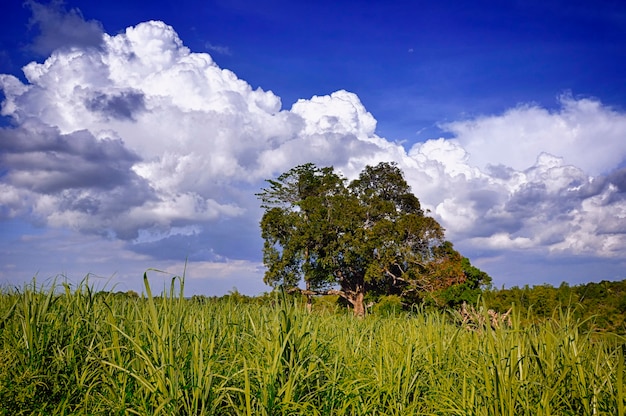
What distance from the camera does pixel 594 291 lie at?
399 inches

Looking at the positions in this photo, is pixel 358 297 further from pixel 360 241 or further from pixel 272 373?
pixel 272 373

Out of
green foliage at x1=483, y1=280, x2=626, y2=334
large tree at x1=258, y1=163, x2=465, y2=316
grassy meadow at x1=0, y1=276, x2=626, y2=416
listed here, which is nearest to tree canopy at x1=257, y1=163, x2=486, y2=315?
large tree at x1=258, y1=163, x2=465, y2=316

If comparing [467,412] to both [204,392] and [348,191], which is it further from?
[348,191]

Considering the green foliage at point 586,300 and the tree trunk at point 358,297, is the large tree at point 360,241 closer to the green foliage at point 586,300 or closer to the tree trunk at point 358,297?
the tree trunk at point 358,297

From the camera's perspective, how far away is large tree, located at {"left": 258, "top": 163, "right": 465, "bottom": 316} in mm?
18172

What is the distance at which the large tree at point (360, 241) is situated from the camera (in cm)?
1817

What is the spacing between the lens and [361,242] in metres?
18.5

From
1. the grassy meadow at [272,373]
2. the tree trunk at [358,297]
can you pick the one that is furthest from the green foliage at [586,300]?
the tree trunk at [358,297]

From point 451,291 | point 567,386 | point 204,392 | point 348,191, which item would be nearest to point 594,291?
point 451,291

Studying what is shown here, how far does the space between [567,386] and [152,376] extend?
246 cm

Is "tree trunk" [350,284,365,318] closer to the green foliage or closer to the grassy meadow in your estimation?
the green foliage

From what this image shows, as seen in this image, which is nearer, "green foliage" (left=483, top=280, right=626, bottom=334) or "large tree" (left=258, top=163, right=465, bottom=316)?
"green foliage" (left=483, top=280, right=626, bottom=334)

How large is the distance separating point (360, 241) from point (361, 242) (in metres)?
0.05

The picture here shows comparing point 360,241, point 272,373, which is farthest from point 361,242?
point 272,373
